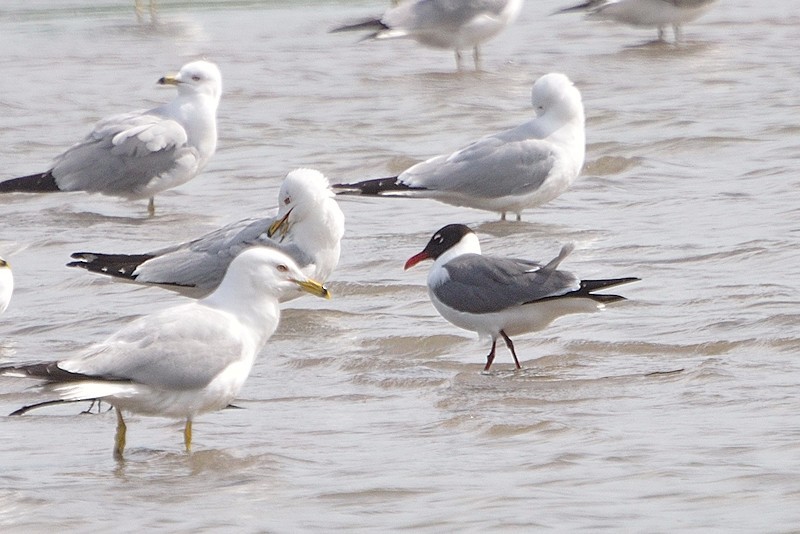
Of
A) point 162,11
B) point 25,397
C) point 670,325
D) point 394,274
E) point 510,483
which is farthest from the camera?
point 162,11

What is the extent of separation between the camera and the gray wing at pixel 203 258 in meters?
7.77

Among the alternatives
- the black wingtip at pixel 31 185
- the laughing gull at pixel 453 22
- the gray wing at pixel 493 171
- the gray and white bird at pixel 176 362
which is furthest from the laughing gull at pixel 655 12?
the gray and white bird at pixel 176 362

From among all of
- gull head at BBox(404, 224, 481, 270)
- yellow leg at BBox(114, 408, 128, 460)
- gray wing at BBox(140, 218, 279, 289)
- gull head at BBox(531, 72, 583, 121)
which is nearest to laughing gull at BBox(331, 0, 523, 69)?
gull head at BBox(531, 72, 583, 121)

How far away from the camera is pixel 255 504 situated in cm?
501

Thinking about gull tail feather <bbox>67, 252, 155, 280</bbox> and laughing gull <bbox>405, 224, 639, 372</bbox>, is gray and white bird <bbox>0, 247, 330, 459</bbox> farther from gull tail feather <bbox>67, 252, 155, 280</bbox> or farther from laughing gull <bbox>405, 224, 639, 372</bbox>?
gull tail feather <bbox>67, 252, 155, 280</bbox>

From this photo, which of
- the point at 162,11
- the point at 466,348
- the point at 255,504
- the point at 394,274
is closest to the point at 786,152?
the point at 394,274

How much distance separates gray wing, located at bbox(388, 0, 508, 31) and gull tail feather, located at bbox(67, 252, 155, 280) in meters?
8.23

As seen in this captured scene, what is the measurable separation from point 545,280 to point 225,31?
12675 millimetres

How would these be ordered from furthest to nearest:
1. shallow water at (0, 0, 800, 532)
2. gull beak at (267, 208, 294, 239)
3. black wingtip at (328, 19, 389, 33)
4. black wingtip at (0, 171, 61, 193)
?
black wingtip at (328, 19, 389, 33)
black wingtip at (0, 171, 61, 193)
gull beak at (267, 208, 294, 239)
shallow water at (0, 0, 800, 532)

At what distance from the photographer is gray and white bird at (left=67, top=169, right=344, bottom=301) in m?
7.79

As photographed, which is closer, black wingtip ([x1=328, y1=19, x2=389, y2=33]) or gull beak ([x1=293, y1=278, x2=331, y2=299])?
gull beak ([x1=293, y1=278, x2=331, y2=299])

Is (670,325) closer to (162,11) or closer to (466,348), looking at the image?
(466,348)

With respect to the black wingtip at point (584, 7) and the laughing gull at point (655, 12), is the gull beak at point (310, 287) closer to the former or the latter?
the laughing gull at point (655, 12)

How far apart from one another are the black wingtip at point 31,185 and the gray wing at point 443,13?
607 centimetres
